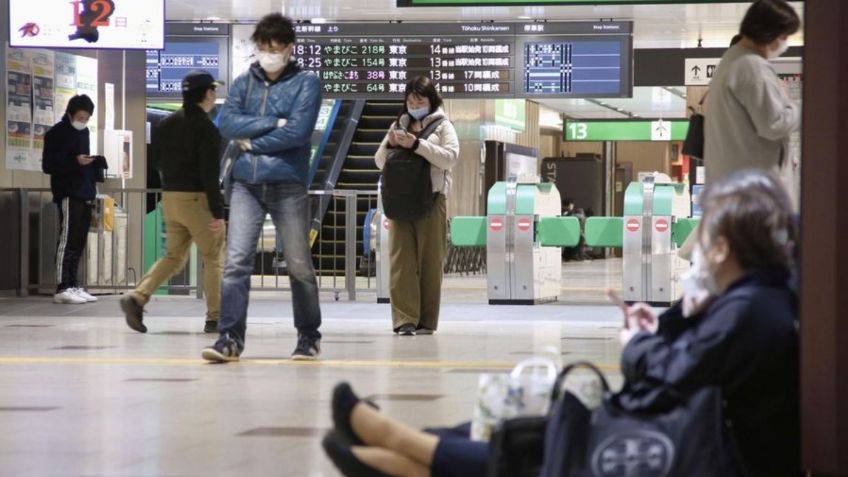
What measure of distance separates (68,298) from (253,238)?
540cm

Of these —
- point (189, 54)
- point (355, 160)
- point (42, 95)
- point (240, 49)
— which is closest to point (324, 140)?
point (355, 160)

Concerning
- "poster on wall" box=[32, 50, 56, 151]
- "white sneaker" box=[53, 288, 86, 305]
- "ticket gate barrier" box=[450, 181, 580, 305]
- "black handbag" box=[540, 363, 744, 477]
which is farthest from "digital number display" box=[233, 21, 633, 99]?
"black handbag" box=[540, 363, 744, 477]

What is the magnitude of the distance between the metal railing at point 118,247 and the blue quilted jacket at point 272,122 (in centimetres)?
599

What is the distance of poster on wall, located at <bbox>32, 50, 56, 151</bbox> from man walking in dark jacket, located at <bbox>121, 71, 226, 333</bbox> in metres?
4.88

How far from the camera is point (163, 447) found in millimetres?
4691

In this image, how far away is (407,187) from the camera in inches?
361

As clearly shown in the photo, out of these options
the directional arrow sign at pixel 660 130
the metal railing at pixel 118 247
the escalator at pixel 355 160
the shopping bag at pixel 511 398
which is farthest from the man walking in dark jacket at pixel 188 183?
the directional arrow sign at pixel 660 130

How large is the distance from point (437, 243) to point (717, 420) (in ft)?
21.3

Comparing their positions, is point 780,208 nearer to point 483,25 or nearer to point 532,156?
point 483,25

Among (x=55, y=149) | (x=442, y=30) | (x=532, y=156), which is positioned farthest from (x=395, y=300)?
(x=532, y=156)

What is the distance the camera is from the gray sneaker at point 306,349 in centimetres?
760

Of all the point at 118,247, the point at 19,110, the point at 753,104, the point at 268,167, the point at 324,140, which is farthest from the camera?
the point at 324,140

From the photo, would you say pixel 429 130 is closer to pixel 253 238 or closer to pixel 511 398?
pixel 253 238

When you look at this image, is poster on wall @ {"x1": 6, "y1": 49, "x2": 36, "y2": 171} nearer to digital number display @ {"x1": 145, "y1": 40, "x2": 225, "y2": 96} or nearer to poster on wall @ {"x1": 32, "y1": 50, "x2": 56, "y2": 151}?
poster on wall @ {"x1": 32, "y1": 50, "x2": 56, "y2": 151}
